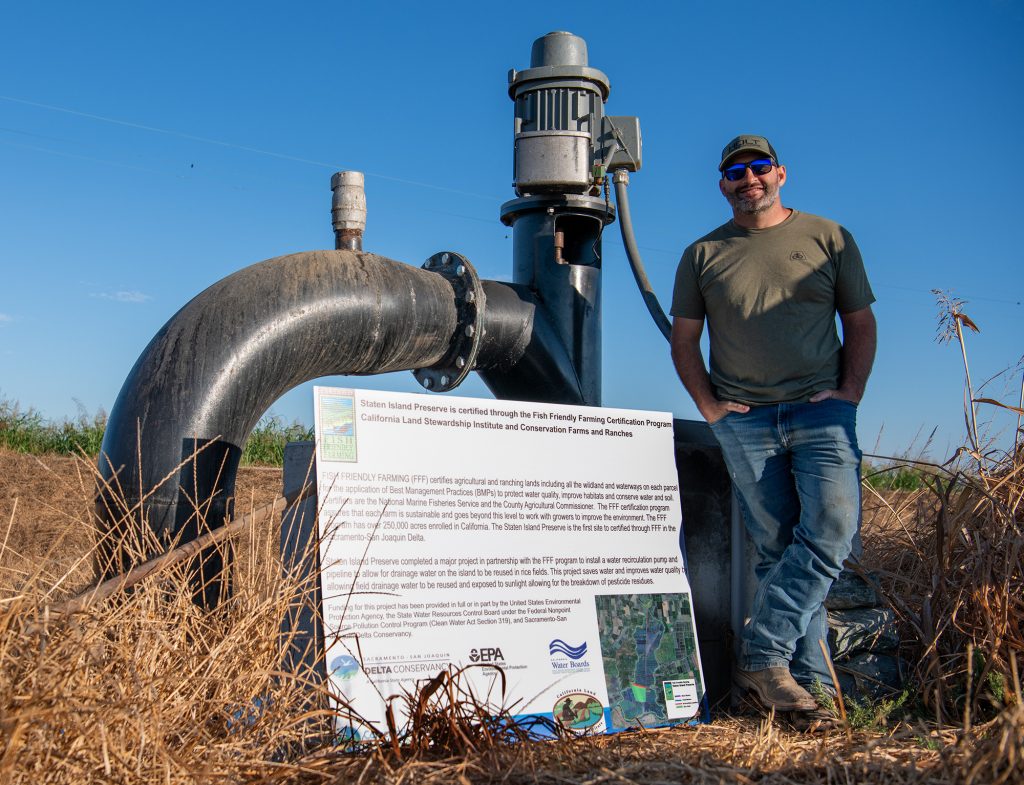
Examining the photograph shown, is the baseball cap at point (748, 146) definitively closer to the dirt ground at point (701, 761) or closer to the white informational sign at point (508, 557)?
the white informational sign at point (508, 557)

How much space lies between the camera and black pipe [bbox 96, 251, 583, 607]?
3.39 m

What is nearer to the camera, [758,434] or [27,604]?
[27,604]

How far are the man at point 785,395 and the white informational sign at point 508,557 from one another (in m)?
0.32

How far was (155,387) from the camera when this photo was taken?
139 inches

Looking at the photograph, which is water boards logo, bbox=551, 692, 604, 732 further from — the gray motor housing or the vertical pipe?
the gray motor housing

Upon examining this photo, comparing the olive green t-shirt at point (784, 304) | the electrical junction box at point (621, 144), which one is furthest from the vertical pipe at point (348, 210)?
the olive green t-shirt at point (784, 304)

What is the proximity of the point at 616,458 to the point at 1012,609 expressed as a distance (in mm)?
1610

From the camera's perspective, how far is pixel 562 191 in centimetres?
530

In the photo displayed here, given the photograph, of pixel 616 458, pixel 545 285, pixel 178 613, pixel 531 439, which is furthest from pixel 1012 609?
pixel 178 613

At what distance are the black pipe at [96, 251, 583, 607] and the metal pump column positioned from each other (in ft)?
1.95

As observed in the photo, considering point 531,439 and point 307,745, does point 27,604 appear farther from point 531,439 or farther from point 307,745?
point 531,439

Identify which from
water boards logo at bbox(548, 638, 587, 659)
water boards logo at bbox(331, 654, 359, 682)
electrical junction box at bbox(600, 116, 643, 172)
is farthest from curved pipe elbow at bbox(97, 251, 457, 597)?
electrical junction box at bbox(600, 116, 643, 172)

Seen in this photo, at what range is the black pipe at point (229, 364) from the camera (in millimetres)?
3387

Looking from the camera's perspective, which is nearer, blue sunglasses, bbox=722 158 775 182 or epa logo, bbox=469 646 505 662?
epa logo, bbox=469 646 505 662
